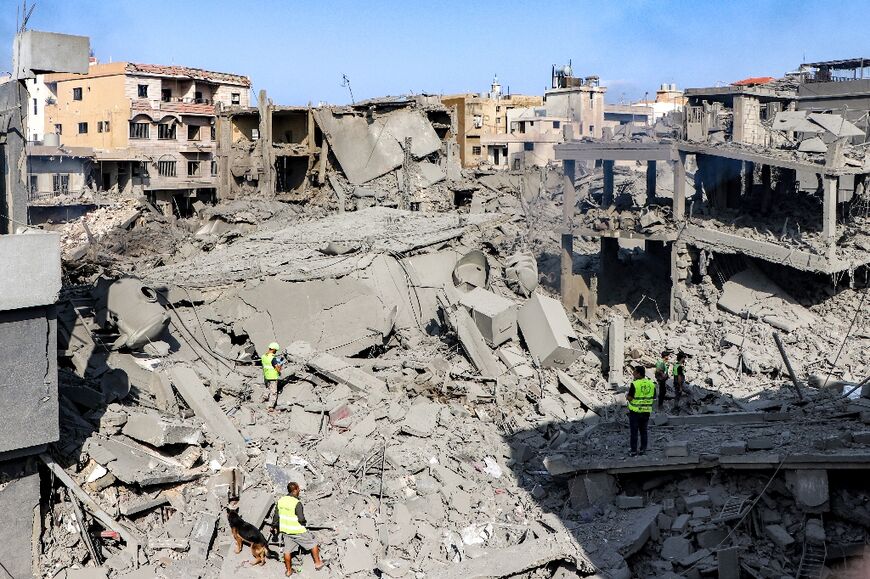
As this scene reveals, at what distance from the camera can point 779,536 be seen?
8.80m

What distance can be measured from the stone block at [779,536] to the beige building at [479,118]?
3818cm

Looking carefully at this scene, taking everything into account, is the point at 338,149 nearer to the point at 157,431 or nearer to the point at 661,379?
the point at 661,379

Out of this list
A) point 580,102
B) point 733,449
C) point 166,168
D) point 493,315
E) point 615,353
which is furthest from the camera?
point 580,102

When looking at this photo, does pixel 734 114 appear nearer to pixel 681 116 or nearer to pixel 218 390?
pixel 681 116

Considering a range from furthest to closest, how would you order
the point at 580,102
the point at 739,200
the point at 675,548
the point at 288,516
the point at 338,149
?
the point at 580,102
the point at 338,149
the point at 739,200
the point at 675,548
the point at 288,516

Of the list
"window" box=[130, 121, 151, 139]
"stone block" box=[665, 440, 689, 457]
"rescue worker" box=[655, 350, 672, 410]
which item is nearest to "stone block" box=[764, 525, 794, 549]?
"stone block" box=[665, 440, 689, 457]

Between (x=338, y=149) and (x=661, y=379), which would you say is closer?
(x=661, y=379)

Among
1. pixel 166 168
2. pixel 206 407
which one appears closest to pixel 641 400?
pixel 206 407

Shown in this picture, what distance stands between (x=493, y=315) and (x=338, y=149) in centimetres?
1509

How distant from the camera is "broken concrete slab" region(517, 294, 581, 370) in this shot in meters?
15.3

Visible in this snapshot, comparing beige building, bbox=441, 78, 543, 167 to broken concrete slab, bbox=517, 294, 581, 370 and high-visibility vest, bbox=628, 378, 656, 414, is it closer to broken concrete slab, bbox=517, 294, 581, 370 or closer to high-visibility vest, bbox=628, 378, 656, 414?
broken concrete slab, bbox=517, 294, 581, 370

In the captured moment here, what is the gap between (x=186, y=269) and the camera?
1644cm

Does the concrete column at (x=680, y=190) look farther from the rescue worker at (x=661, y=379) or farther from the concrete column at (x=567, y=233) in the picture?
the rescue worker at (x=661, y=379)

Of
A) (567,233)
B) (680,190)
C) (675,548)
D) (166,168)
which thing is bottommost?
(675,548)
